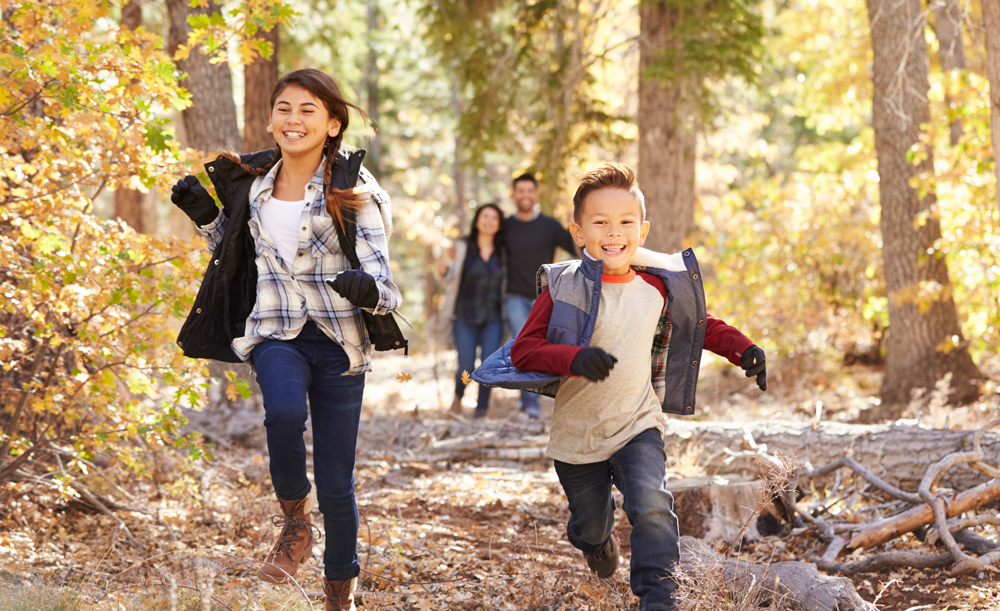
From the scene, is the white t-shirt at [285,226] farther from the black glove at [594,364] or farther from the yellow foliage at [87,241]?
the black glove at [594,364]

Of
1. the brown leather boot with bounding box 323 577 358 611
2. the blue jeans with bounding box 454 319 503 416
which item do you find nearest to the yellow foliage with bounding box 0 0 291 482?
the brown leather boot with bounding box 323 577 358 611

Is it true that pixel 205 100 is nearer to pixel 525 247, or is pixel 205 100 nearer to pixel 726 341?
pixel 525 247

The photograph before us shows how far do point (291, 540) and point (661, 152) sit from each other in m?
6.56

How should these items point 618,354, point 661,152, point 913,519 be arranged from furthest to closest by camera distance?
1. point 661,152
2. point 913,519
3. point 618,354

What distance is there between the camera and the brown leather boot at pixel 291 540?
10.6 feet

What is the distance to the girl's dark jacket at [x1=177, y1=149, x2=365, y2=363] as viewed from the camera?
3.35 meters

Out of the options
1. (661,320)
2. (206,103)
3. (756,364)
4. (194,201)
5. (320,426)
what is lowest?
(320,426)

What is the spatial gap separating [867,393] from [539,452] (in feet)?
18.9

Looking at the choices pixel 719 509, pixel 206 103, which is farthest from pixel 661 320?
pixel 206 103

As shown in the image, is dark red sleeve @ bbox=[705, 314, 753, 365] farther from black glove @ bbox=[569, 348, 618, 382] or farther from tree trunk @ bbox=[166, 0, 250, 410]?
tree trunk @ bbox=[166, 0, 250, 410]

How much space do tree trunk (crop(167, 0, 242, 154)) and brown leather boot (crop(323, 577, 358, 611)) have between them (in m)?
4.92

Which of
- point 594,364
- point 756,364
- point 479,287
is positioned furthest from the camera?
point 479,287

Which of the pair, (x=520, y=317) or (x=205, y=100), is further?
(x=520, y=317)

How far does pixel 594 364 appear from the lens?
2730 mm
